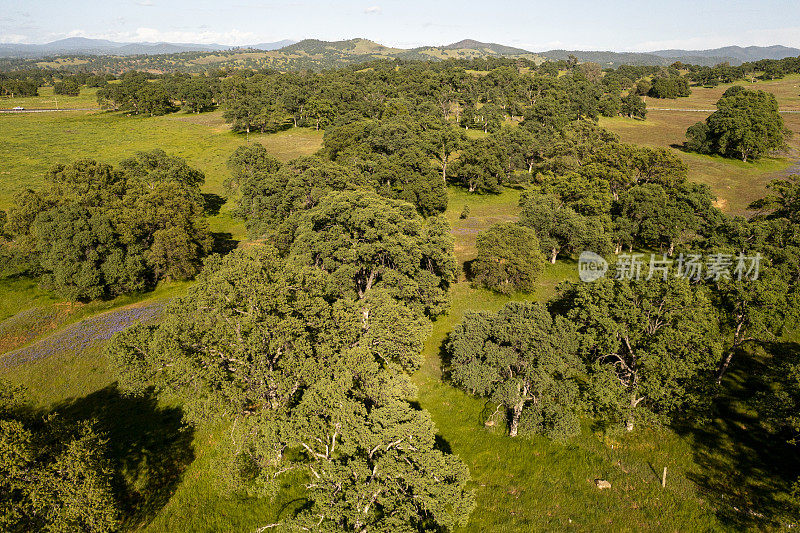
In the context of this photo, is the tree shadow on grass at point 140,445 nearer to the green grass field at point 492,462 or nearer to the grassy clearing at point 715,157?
the green grass field at point 492,462

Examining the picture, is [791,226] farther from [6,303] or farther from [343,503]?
[6,303]

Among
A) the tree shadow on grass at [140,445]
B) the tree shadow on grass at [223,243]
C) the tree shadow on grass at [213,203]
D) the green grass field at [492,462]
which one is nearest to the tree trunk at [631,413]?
the green grass field at [492,462]

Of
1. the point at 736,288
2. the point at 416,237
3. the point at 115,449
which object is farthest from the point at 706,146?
the point at 115,449

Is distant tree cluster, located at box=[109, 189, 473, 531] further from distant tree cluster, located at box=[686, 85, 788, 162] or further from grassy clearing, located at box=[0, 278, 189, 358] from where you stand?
distant tree cluster, located at box=[686, 85, 788, 162]

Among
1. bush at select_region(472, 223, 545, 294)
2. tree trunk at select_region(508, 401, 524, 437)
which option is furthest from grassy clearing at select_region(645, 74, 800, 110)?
tree trunk at select_region(508, 401, 524, 437)

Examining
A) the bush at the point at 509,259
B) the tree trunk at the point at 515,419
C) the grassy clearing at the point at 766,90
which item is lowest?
the tree trunk at the point at 515,419
